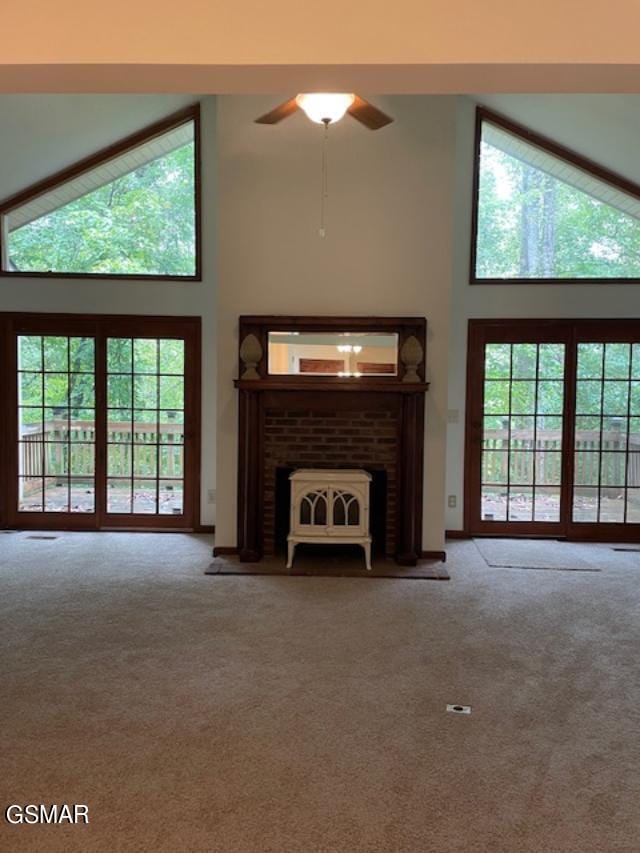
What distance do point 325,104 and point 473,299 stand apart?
2.74m

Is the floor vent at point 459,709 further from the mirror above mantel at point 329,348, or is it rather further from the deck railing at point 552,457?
the deck railing at point 552,457

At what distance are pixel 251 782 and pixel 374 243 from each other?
13.0 feet

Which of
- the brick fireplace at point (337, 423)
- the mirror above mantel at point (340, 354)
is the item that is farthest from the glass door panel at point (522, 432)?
the mirror above mantel at point (340, 354)

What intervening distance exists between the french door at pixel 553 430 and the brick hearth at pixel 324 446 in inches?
46.3

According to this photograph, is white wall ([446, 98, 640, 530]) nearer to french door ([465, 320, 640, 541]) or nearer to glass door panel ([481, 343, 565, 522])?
french door ([465, 320, 640, 541])

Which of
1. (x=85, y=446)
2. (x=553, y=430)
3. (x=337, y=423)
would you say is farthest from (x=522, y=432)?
(x=85, y=446)

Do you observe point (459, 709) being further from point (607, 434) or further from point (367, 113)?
point (607, 434)

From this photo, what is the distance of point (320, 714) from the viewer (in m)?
2.77

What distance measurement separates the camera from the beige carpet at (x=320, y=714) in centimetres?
207

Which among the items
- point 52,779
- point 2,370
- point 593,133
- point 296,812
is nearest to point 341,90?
point 296,812

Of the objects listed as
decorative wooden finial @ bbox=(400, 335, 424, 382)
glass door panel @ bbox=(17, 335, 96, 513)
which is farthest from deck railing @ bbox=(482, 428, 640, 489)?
glass door panel @ bbox=(17, 335, 96, 513)

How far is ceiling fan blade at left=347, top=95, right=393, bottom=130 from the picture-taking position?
371 centimetres

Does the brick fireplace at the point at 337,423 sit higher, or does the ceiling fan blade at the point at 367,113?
the ceiling fan blade at the point at 367,113

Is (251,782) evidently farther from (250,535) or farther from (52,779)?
(250,535)
